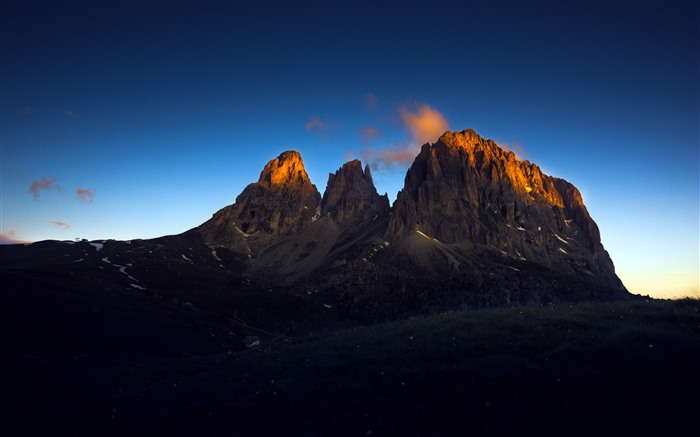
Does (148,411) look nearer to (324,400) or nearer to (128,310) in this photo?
(324,400)

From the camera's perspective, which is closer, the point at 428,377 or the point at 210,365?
the point at 428,377

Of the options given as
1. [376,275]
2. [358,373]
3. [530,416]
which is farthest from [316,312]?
[530,416]

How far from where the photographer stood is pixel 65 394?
27.2 metres

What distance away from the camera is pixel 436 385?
815 inches

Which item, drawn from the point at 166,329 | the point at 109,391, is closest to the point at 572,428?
the point at 109,391

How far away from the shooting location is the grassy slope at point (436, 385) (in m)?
16.7

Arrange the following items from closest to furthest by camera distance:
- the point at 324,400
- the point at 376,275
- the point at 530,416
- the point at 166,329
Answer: the point at 530,416 < the point at 324,400 < the point at 166,329 < the point at 376,275

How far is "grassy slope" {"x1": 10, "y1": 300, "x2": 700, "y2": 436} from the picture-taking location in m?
16.7

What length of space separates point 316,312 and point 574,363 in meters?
120

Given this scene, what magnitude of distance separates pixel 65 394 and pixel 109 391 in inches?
108

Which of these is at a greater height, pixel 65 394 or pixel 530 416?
pixel 530 416

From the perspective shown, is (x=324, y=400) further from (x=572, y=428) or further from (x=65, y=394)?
(x=65, y=394)

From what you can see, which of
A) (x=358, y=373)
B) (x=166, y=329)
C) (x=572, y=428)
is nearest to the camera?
(x=572, y=428)

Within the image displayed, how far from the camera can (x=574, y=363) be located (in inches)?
827
